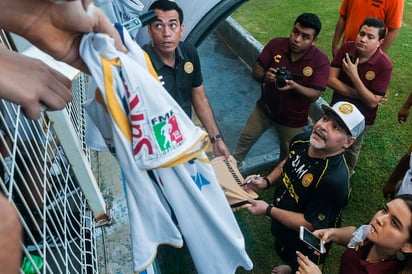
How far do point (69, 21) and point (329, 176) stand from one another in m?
1.93

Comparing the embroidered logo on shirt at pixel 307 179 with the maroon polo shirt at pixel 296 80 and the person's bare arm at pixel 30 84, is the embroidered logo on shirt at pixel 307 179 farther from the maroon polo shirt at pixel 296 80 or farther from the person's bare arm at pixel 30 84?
the person's bare arm at pixel 30 84

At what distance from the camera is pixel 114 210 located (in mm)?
2641

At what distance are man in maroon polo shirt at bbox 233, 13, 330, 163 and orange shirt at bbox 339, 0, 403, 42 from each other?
106cm

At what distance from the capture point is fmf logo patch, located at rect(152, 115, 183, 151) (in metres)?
1.28

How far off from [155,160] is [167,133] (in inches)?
4.2

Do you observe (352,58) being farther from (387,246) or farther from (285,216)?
(387,246)

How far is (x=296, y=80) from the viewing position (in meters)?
3.59

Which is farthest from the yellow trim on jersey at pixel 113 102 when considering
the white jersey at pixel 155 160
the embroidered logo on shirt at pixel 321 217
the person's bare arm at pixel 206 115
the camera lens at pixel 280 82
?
the camera lens at pixel 280 82

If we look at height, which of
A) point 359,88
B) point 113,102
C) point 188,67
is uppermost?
point 113,102

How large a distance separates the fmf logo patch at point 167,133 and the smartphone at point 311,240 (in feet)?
4.31

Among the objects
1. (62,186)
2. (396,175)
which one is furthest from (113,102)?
(396,175)

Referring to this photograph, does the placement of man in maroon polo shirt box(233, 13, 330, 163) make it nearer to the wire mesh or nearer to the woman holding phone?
the woman holding phone

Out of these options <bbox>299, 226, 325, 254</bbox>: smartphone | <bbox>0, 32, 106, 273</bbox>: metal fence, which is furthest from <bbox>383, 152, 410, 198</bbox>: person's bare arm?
<bbox>0, 32, 106, 273</bbox>: metal fence

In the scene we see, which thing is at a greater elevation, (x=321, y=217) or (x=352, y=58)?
(x=352, y=58)
